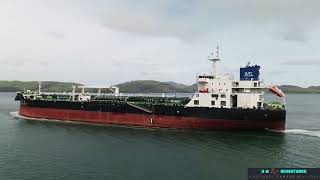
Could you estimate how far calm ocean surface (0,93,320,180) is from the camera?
992 inches

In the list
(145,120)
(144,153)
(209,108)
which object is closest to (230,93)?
(209,108)

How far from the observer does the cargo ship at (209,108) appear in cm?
3991

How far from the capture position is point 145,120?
44.2 metres

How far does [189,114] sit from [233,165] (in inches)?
584

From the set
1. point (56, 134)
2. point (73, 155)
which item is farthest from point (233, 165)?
point (56, 134)

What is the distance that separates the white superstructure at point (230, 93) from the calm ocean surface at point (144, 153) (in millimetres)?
3852

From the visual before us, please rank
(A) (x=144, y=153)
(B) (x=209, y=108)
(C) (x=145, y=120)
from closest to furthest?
(A) (x=144, y=153) < (B) (x=209, y=108) < (C) (x=145, y=120)

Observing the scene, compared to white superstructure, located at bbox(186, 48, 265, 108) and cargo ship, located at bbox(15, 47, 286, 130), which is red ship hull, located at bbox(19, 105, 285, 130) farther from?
white superstructure, located at bbox(186, 48, 265, 108)

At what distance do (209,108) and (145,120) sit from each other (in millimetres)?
8745

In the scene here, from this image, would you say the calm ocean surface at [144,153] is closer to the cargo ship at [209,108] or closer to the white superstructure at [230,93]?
the cargo ship at [209,108]

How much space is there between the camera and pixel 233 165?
27.4m

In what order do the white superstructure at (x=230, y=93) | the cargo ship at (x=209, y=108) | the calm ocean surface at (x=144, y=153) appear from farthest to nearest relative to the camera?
the white superstructure at (x=230, y=93) < the cargo ship at (x=209, y=108) < the calm ocean surface at (x=144, y=153)

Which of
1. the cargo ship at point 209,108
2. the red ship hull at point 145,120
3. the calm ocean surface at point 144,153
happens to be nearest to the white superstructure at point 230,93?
A: the cargo ship at point 209,108

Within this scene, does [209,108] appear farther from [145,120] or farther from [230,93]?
[145,120]
